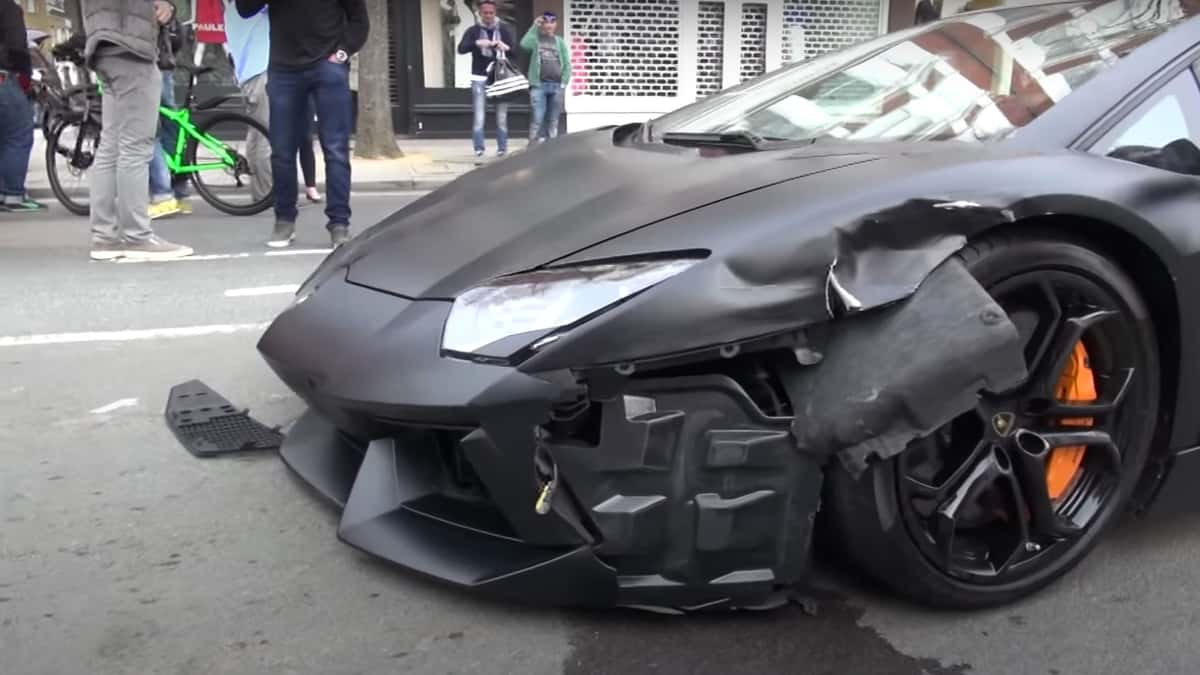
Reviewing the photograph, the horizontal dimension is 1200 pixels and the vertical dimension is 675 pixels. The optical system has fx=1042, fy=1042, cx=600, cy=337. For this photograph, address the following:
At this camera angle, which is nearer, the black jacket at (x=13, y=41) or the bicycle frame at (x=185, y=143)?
the black jacket at (x=13, y=41)

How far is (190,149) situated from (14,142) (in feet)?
4.47

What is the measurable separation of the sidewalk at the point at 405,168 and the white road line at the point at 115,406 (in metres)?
5.28

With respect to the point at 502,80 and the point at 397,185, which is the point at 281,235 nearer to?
the point at 397,185

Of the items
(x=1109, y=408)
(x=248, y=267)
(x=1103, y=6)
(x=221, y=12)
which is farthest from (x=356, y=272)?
(x=221, y=12)

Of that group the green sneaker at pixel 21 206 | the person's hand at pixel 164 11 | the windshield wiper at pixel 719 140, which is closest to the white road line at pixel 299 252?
the person's hand at pixel 164 11

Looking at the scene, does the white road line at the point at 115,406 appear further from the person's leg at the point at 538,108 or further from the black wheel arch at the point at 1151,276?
the person's leg at the point at 538,108

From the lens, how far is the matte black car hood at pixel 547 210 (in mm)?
2170

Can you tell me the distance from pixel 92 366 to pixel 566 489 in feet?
9.13

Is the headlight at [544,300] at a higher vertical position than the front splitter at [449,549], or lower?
higher

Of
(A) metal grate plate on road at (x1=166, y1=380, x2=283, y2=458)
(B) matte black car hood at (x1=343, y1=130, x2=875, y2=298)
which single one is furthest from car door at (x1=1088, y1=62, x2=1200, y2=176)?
(A) metal grate plate on road at (x1=166, y1=380, x2=283, y2=458)

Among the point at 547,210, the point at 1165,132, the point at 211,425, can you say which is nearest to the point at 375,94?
the point at 211,425

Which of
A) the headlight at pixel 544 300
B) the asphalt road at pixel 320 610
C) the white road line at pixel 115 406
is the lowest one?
the white road line at pixel 115 406

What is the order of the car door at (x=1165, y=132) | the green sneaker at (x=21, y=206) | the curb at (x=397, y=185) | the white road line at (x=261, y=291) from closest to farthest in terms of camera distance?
1. the car door at (x=1165, y=132)
2. the white road line at (x=261, y=291)
3. the green sneaker at (x=21, y=206)
4. the curb at (x=397, y=185)

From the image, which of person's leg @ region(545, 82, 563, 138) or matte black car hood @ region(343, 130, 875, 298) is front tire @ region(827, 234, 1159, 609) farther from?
person's leg @ region(545, 82, 563, 138)
